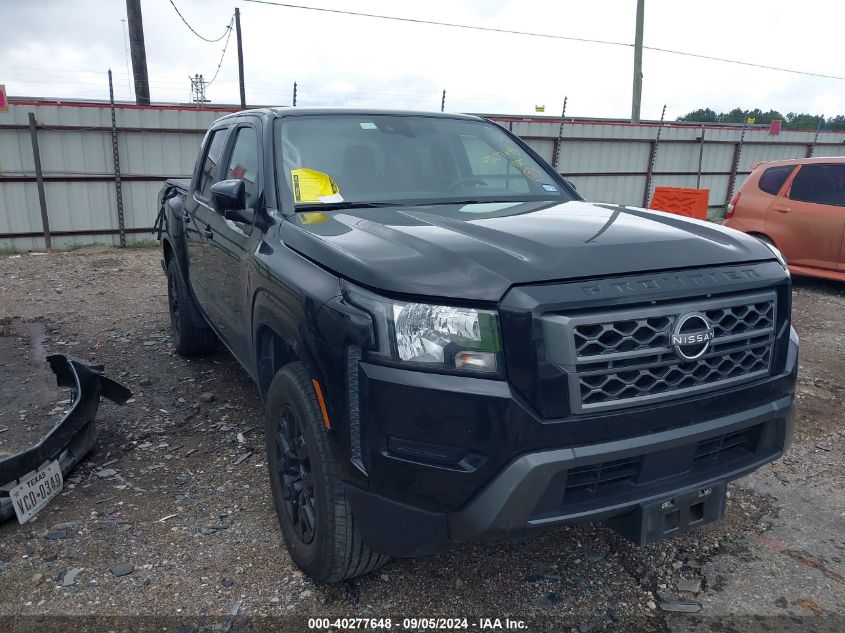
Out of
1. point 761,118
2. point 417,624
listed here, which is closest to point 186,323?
point 417,624

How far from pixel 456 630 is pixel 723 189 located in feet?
57.9

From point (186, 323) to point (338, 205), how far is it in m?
2.57

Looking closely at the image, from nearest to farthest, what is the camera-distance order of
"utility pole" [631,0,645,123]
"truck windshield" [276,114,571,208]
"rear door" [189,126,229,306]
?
"truck windshield" [276,114,571,208] < "rear door" [189,126,229,306] < "utility pole" [631,0,645,123]

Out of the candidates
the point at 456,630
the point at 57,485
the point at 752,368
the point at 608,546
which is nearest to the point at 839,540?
the point at 608,546

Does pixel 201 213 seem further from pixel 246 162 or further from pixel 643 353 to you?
pixel 643 353

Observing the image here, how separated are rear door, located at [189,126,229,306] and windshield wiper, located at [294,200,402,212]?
3.74 ft

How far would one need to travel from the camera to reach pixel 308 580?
263cm

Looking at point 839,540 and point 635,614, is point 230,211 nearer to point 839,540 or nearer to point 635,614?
point 635,614

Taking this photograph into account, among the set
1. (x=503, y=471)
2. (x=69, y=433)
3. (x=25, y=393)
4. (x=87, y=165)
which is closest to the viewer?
(x=503, y=471)

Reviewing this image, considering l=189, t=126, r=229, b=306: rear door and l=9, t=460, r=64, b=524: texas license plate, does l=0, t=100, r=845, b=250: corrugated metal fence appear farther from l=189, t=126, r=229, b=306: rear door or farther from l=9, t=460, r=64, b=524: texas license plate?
l=9, t=460, r=64, b=524: texas license plate

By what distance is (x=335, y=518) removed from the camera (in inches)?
89.5

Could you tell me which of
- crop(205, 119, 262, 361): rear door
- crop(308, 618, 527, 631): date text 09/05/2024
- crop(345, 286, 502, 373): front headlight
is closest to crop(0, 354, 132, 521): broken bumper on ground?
crop(205, 119, 262, 361): rear door

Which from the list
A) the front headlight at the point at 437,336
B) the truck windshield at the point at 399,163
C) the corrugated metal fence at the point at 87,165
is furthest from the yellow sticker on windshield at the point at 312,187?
the corrugated metal fence at the point at 87,165

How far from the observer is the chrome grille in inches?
77.0
